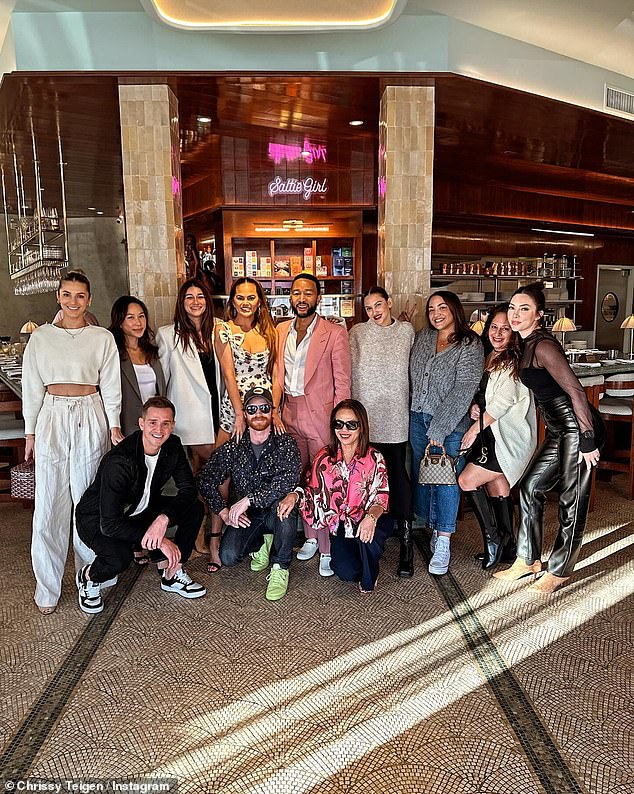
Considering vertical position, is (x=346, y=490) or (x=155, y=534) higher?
(x=346, y=490)

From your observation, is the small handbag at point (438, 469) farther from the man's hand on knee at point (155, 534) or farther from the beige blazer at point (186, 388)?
the man's hand on knee at point (155, 534)

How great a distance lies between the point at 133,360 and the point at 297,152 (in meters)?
4.35

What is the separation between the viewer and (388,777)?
2070mm

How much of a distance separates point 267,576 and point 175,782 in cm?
161

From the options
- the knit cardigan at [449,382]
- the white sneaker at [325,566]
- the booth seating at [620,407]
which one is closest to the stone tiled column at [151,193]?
the knit cardigan at [449,382]

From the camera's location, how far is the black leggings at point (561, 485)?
10.9 ft

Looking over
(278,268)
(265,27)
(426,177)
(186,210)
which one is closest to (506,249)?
(278,268)

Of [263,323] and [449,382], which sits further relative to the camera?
[263,323]

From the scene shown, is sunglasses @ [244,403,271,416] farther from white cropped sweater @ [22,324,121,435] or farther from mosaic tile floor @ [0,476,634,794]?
mosaic tile floor @ [0,476,634,794]

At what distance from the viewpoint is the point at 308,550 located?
3881 mm

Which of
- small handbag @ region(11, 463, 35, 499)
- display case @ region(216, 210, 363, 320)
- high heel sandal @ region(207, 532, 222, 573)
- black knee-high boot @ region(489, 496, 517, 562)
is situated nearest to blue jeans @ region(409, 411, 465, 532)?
black knee-high boot @ region(489, 496, 517, 562)

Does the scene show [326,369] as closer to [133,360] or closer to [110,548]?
[133,360]

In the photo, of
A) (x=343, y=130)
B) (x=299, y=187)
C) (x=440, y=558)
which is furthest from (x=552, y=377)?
(x=299, y=187)

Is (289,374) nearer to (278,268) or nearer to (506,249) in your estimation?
(278,268)
